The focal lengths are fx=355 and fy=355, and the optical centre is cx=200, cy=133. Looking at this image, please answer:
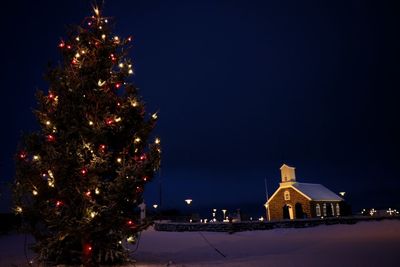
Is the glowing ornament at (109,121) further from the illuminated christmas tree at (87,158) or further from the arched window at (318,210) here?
the arched window at (318,210)

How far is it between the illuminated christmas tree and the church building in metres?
30.0

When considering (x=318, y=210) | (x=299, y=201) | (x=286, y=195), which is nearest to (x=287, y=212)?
(x=286, y=195)

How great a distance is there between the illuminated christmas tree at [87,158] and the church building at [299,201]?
30049 millimetres

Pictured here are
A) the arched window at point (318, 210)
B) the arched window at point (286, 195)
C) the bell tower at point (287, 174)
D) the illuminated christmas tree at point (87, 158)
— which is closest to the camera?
the illuminated christmas tree at point (87, 158)

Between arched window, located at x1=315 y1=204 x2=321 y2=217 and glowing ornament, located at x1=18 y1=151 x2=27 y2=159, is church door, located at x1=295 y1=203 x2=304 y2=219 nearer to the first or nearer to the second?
arched window, located at x1=315 y1=204 x2=321 y2=217

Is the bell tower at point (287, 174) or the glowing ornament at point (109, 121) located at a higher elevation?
the bell tower at point (287, 174)

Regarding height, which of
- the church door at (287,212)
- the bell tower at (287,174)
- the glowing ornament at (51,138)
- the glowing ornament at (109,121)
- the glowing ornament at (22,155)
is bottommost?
the church door at (287,212)

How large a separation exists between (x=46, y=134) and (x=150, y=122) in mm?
3265

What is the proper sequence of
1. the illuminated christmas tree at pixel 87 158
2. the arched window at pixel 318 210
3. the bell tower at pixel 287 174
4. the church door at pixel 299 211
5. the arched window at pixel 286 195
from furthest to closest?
the bell tower at pixel 287 174
the arched window at pixel 286 195
the arched window at pixel 318 210
the church door at pixel 299 211
the illuminated christmas tree at pixel 87 158

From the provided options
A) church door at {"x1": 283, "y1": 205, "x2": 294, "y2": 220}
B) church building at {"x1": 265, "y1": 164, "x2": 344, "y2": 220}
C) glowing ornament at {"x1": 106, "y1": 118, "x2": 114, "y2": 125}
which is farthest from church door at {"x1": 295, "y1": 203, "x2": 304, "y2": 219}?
glowing ornament at {"x1": 106, "y1": 118, "x2": 114, "y2": 125}

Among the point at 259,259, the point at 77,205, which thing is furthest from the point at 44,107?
the point at 259,259

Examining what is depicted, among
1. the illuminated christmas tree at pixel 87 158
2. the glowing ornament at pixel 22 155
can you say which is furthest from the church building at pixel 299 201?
the glowing ornament at pixel 22 155

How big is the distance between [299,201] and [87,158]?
31949 millimetres

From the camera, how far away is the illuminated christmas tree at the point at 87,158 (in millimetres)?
10195
